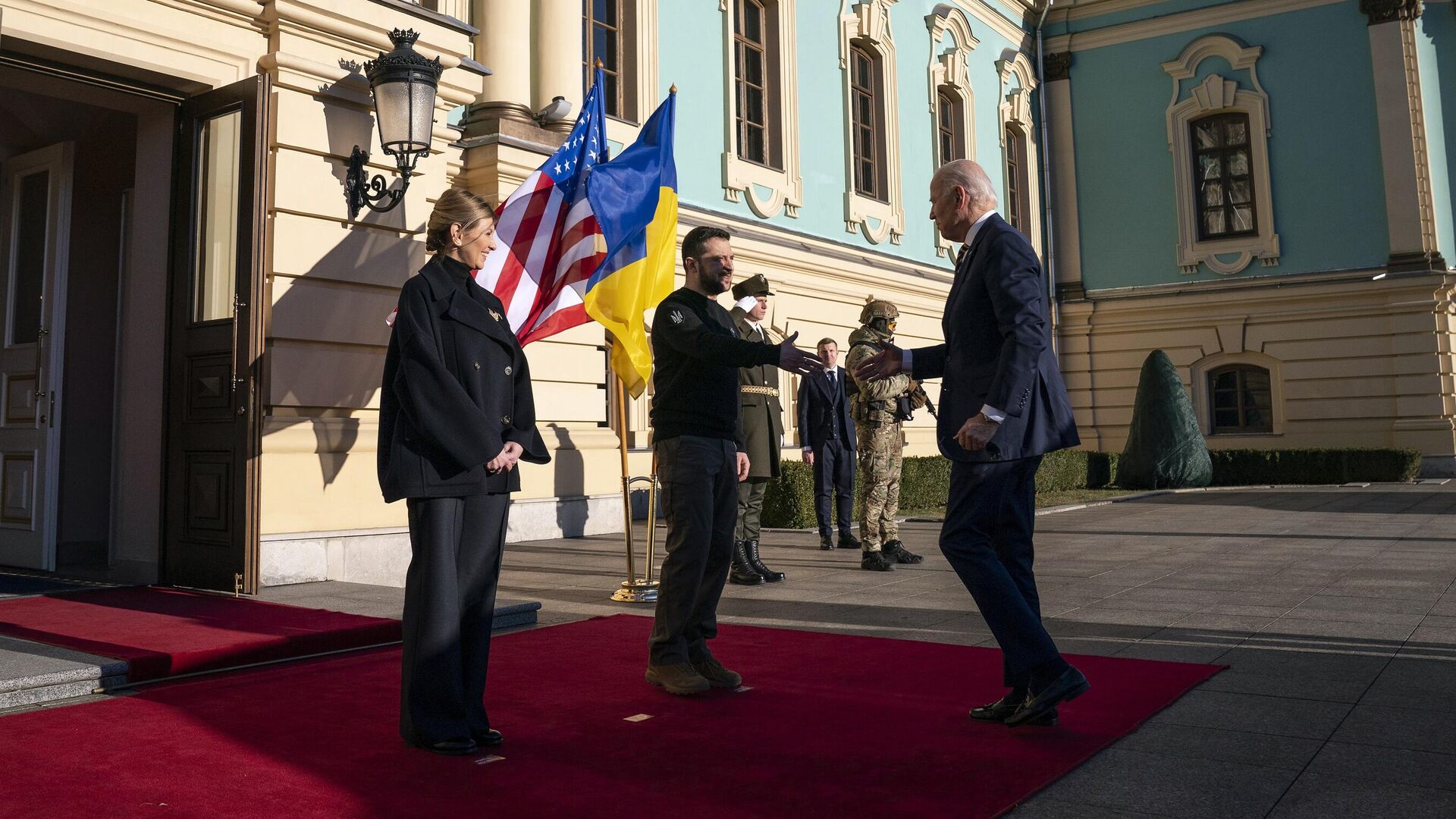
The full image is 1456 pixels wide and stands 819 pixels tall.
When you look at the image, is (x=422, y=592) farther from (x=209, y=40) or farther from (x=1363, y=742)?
(x=209, y=40)

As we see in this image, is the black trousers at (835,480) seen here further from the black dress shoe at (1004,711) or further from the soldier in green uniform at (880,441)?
the black dress shoe at (1004,711)

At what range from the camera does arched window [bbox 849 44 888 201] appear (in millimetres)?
19344

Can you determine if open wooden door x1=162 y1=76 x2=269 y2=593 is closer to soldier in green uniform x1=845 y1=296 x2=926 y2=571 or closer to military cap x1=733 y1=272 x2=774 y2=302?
military cap x1=733 y1=272 x2=774 y2=302

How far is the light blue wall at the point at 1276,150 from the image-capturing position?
2211 centimetres

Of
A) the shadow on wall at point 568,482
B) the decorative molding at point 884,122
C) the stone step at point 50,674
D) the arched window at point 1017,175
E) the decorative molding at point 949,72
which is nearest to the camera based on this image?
the stone step at point 50,674

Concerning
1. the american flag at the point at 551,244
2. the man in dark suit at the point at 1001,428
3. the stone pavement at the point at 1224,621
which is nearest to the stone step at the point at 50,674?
the stone pavement at the point at 1224,621

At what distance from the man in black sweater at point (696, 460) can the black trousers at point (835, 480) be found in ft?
17.6

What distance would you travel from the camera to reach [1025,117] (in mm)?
24344

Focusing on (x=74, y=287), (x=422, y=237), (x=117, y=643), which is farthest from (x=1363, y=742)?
(x=74, y=287)

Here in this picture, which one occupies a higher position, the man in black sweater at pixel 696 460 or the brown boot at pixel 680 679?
the man in black sweater at pixel 696 460

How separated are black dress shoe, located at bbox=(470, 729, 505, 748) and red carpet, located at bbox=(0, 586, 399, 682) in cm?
189

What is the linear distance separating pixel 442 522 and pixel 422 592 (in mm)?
223

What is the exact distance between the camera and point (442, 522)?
3.56 meters

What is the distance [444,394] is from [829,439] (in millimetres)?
6554
